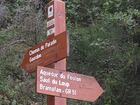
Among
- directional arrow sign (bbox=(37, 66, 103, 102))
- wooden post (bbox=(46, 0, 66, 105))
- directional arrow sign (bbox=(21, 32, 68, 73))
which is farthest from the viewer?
wooden post (bbox=(46, 0, 66, 105))

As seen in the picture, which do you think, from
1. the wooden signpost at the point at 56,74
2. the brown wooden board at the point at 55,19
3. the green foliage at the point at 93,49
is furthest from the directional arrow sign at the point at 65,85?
the green foliage at the point at 93,49

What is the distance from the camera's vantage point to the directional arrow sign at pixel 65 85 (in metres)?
5.70

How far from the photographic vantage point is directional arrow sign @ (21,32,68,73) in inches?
233

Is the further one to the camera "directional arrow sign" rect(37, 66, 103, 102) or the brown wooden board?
the brown wooden board

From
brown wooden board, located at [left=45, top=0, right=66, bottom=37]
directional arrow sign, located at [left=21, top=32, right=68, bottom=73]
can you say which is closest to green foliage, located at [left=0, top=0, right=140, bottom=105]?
brown wooden board, located at [left=45, top=0, right=66, bottom=37]

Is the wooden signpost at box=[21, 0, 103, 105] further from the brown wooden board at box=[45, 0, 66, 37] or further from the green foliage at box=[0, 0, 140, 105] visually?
the green foliage at box=[0, 0, 140, 105]

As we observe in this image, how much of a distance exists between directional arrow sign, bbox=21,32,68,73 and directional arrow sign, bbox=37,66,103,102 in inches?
8.1

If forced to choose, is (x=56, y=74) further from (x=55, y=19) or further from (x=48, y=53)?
(x=55, y=19)

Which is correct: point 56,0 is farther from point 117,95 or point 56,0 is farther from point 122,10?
point 122,10

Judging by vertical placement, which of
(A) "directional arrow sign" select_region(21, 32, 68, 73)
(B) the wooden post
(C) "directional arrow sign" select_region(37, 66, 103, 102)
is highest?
(B) the wooden post

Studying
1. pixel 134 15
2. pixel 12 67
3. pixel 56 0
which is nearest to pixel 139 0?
pixel 134 15

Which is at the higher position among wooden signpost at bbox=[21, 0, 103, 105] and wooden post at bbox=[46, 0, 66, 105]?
wooden post at bbox=[46, 0, 66, 105]

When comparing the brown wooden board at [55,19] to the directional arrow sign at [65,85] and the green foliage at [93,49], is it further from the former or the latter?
the green foliage at [93,49]

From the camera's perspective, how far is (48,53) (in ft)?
20.0
